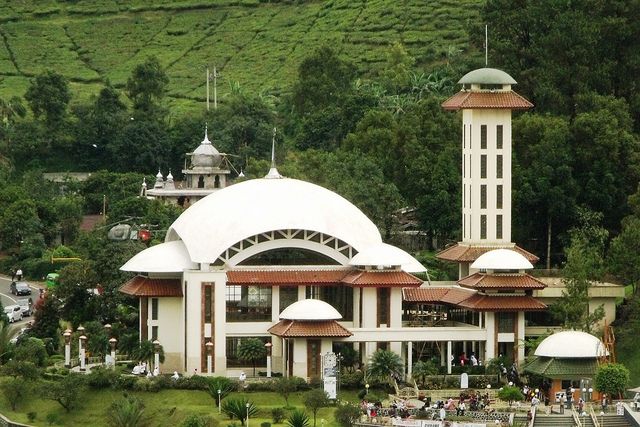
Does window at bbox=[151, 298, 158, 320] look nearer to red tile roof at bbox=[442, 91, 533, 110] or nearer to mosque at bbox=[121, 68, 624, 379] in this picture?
mosque at bbox=[121, 68, 624, 379]

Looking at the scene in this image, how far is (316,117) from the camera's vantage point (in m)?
139

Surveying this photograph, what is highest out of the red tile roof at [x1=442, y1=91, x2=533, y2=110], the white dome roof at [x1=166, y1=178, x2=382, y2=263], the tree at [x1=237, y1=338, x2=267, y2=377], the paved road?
the red tile roof at [x1=442, y1=91, x2=533, y2=110]

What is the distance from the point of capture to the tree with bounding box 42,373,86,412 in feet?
291

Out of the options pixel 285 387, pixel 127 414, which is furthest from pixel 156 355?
pixel 285 387

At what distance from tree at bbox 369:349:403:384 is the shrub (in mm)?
6002

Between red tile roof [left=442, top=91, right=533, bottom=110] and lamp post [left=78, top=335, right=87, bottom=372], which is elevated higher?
red tile roof [left=442, top=91, right=533, bottom=110]

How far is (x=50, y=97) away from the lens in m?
153

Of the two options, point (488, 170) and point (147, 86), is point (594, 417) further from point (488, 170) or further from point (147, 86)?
point (147, 86)

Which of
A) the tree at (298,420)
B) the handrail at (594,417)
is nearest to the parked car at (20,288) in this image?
the tree at (298,420)

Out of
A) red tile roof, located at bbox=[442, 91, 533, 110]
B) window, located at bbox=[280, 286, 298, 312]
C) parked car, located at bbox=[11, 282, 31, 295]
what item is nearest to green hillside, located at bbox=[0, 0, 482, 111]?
parked car, located at bbox=[11, 282, 31, 295]

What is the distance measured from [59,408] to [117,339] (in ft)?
24.0

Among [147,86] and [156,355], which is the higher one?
[147,86]

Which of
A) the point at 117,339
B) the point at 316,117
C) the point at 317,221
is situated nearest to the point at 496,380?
the point at 317,221

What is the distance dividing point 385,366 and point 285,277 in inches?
242
